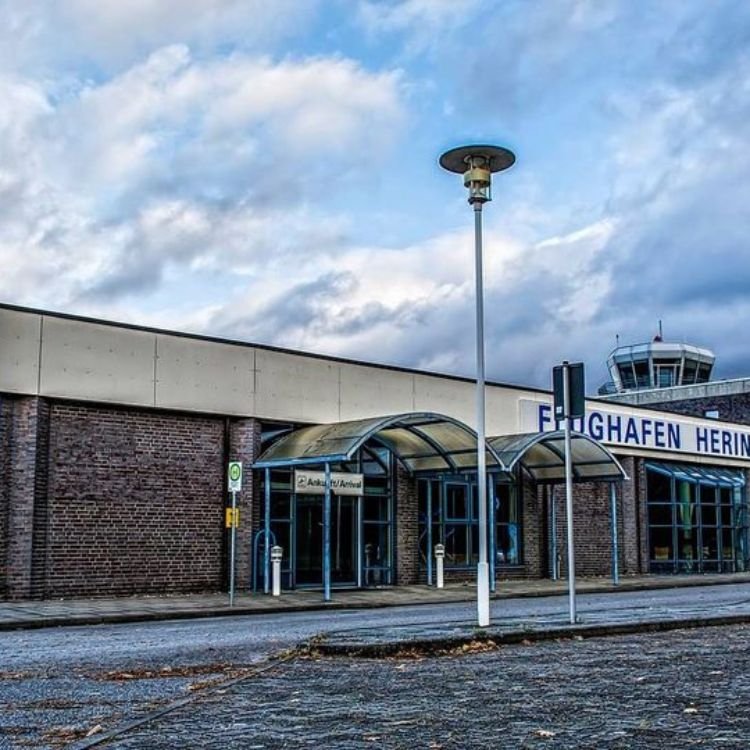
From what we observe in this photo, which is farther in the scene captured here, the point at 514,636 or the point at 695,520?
the point at 695,520

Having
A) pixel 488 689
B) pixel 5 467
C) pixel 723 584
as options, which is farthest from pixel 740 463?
pixel 488 689

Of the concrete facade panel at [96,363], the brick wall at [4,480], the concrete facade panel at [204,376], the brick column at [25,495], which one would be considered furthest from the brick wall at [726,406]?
the brick wall at [4,480]

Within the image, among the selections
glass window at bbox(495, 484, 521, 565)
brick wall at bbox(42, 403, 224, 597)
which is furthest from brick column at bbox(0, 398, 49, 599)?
glass window at bbox(495, 484, 521, 565)

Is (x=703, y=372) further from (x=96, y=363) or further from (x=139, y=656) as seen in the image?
(x=139, y=656)

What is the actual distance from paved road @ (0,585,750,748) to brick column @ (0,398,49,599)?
4.75m

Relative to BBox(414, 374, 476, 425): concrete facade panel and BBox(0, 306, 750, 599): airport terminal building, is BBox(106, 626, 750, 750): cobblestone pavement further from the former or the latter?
BBox(414, 374, 476, 425): concrete facade panel

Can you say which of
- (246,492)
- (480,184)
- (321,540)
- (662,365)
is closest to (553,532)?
(321,540)

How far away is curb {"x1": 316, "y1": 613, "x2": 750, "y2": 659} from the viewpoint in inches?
477

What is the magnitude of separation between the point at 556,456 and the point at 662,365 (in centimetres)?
4022

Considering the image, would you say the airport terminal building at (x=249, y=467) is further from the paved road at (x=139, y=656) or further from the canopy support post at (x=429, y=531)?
the paved road at (x=139, y=656)

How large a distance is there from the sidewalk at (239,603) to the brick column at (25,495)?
2.26 feet

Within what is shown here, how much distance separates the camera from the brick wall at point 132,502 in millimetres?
22578

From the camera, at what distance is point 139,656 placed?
1276 centimetres

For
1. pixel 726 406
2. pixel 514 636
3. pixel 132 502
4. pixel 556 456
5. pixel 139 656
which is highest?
pixel 726 406
